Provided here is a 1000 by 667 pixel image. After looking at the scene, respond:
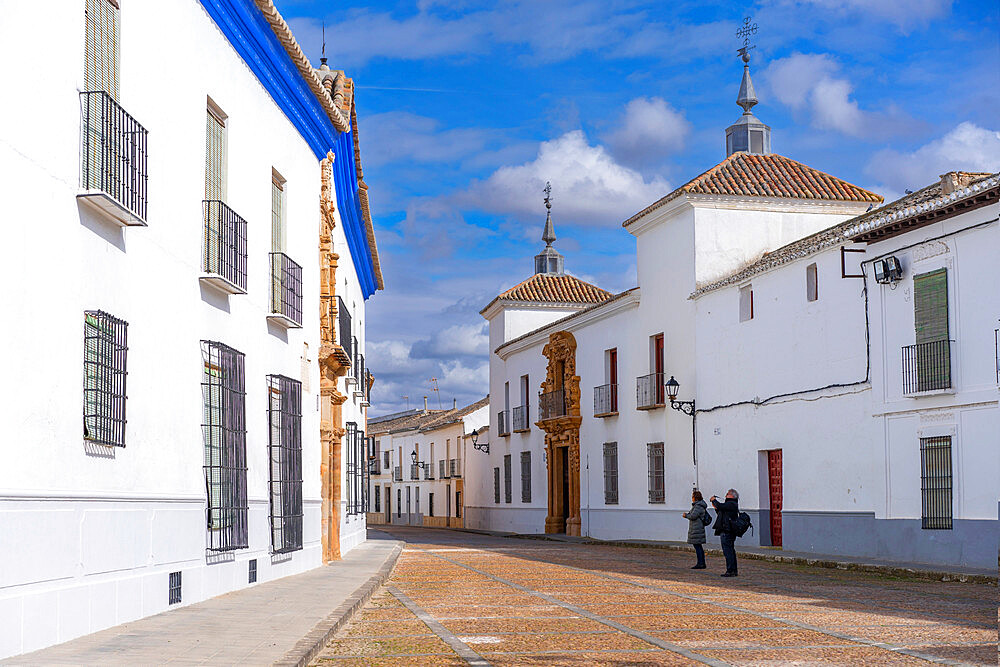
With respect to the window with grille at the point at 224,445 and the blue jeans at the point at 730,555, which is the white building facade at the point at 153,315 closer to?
the window with grille at the point at 224,445

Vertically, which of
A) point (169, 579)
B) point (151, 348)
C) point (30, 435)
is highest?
point (151, 348)

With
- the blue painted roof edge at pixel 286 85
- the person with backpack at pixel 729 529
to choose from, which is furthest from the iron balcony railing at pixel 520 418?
the person with backpack at pixel 729 529

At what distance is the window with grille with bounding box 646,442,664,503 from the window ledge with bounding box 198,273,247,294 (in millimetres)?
19040

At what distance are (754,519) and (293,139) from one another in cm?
1317

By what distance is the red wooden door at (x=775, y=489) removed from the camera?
24.0 m

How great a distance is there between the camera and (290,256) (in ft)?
53.0

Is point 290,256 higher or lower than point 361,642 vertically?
higher

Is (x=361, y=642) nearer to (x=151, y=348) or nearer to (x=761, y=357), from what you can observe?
(x=151, y=348)

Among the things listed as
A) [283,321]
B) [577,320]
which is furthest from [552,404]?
[283,321]

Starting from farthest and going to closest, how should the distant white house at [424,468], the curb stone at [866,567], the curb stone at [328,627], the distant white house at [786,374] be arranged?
the distant white house at [424,468]
the distant white house at [786,374]
the curb stone at [866,567]
the curb stone at [328,627]

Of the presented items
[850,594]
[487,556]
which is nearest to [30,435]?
[850,594]

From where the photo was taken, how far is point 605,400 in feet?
109

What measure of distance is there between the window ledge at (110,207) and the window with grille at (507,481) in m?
34.8

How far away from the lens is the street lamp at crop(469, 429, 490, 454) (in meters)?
47.0
